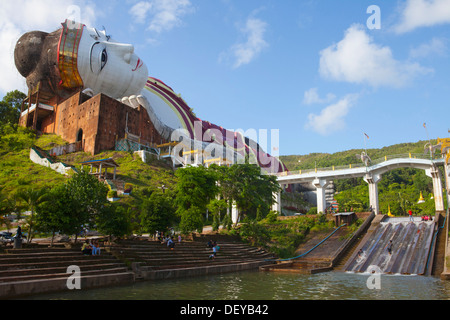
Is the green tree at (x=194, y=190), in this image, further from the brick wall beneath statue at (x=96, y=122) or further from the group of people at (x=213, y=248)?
the brick wall beneath statue at (x=96, y=122)

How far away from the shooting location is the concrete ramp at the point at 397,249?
59.5ft

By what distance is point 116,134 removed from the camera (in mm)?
45844

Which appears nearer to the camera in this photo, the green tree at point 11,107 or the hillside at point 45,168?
the hillside at point 45,168

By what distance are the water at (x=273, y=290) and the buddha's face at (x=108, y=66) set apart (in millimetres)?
41291

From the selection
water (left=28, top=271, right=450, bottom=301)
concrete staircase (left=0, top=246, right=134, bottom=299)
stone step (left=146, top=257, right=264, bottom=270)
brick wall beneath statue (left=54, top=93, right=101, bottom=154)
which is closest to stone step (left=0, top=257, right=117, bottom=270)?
concrete staircase (left=0, top=246, right=134, bottom=299)

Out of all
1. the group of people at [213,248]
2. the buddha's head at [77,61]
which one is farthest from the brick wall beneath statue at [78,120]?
the group of people at [213,248]

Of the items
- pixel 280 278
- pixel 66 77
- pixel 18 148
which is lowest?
pixel 280 278

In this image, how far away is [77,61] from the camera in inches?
1865

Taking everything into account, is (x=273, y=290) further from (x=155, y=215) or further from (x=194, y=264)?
(x=155, y=215)

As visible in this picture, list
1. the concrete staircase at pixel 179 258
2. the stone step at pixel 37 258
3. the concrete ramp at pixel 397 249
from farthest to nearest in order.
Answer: the concrete ramp at pixel 397 249 → the concrete staircase at pixel 179 258 → the stone step at pixel 37 258

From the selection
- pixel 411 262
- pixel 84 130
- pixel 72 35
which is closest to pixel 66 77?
pixel 72 35
